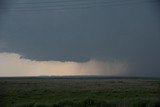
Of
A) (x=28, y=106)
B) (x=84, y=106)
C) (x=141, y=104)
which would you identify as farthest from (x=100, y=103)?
(x=28, y=106)

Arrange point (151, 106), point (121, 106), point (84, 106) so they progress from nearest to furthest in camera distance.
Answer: point (151, 106) < point (121, 106) < point (84, 106)

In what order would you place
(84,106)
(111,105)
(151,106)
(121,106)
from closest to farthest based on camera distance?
1. (151,106)
2. (121,106)
3. (111,105)
4. (84,106)

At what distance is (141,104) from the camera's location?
29047 millimetres

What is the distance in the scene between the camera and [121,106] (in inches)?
1035

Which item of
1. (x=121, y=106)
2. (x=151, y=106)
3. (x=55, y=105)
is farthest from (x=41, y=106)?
(x=151, y=106)

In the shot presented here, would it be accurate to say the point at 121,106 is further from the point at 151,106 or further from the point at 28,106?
the point at 28,106

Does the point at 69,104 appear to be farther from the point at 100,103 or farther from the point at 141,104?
the point at 141,104

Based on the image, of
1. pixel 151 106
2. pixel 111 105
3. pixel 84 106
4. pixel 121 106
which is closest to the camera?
pixel 151 106

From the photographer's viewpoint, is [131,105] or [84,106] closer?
[131,105]

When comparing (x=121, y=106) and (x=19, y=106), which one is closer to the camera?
(x=121, y=106)

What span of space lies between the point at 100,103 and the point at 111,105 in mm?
2237

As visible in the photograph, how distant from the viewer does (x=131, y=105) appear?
91.0 ft

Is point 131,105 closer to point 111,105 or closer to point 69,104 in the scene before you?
point 111,105

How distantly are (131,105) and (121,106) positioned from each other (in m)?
1.66
